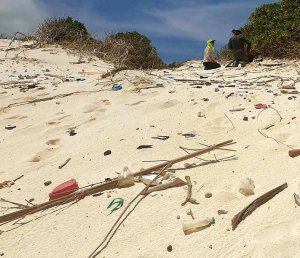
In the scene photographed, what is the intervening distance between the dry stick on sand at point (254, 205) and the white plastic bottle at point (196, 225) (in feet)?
0.38

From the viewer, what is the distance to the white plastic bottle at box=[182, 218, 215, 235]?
147 centimetres

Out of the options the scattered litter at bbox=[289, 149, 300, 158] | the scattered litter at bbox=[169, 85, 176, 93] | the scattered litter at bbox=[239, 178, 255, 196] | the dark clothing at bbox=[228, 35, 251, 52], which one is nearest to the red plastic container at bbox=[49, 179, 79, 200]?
the scattered litter at bbox=[239, 178, 255, 196]

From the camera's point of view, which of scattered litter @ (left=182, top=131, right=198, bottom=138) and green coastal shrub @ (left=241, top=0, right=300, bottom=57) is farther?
green coastal shrub @ (left=241, top=0, right=300, bottom=57)

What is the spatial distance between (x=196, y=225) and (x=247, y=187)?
419 millimetres

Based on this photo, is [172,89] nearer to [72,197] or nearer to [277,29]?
[72,197]

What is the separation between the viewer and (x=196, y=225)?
148 cm

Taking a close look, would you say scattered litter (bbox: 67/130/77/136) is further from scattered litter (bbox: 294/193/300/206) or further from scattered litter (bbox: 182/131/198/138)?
scattered litter (bbox: 294/193/300/206)

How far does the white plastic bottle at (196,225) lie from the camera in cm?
147

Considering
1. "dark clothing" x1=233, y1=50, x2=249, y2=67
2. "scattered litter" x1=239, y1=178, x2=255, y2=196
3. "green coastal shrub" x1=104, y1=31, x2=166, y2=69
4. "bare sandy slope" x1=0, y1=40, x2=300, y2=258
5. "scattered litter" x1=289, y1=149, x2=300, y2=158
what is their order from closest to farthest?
"bare sandy slope" x1=0, y1=40, x2=300, y2=258 < "scattered litter" x1=239, y1=178, x2=255, y2=196 < "scattered litter" x1=289, y1=149, x2=300, y2=158 < "dark clothing" x1=233, y1=50, x2=249, y2=67 < "green coastal shrub" x1=104, y1=31, x2=166, y2=69

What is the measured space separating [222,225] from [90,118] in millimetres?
2540

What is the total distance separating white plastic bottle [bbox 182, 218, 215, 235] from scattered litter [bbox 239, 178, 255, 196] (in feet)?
1.00

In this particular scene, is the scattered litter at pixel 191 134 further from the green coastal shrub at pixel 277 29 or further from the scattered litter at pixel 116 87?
the green coastal shrub at pixel 277 29

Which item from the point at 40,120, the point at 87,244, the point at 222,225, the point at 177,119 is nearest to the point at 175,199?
the point at 222,225

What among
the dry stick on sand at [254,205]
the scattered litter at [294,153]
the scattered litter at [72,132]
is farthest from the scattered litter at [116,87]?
the dry stick on sand at [254,205]
